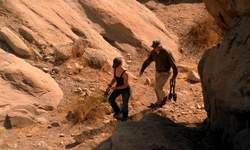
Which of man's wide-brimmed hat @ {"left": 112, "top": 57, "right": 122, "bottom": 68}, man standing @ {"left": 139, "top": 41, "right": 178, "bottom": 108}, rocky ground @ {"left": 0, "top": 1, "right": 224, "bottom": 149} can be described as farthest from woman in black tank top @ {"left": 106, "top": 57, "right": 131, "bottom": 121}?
man standing @ {"left": 139, "top": 41, "right": 178, "bottom": 108}

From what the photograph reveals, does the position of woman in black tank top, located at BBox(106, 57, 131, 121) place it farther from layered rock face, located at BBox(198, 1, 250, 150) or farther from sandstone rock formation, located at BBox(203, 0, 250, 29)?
sandstone rock formation, located at BBox(203, 0, 250, 29)

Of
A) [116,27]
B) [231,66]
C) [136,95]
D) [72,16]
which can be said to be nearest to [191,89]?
[136,95]

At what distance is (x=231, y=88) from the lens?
4.35 meters

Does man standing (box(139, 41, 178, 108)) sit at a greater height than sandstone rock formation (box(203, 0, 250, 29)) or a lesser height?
lesser

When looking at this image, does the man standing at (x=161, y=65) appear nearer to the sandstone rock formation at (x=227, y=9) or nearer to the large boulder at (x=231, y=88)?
the sandstone rock formation at (x=227, y=9)

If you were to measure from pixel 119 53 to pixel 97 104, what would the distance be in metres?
3.05

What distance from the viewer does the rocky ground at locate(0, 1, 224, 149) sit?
6.32 m

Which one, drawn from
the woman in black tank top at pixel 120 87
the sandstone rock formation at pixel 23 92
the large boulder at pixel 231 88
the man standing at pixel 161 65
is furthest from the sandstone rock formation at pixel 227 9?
the sandstone rock formation at pixel 23 92

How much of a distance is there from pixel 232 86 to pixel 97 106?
3445 millimetres

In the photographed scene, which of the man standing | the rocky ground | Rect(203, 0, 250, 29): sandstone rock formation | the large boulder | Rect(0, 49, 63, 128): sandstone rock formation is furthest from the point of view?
the man standing

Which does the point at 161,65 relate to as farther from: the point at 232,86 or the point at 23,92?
the point at 232,86

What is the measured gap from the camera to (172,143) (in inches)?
165

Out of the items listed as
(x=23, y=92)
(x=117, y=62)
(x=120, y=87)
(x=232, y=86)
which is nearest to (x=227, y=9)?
(x=232, y=86)

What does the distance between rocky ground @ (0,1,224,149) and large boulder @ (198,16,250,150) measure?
183 centimetres
